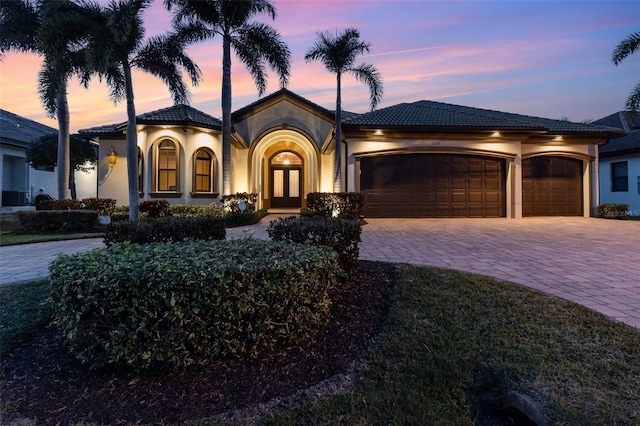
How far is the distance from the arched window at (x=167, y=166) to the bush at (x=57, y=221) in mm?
3990

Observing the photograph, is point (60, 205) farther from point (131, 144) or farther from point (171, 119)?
point (171, 119)

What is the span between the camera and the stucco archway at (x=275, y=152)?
16.5 meters

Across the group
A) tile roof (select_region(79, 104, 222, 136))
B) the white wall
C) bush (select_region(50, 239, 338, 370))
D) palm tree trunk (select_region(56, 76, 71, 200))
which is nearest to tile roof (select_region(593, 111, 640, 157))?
the white wall

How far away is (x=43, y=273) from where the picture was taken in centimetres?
530

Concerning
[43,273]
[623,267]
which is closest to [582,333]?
[623,267]

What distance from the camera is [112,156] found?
15195 mm

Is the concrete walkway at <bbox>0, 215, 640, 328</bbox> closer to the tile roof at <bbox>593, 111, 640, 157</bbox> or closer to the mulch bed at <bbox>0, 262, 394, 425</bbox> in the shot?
the mulch bed at <bbox>0, 262, 394, 425</bbox>

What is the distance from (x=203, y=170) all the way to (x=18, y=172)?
11934mm

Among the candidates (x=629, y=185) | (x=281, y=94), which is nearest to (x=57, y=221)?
(x=281, y=94)

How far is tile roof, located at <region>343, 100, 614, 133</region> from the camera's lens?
13.9 meters

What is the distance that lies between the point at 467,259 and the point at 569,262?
1.62 meters

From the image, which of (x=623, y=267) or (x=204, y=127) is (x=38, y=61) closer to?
(x=204, y=127)

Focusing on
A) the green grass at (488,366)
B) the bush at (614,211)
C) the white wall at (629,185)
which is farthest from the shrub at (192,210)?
the white wall at (629,185)

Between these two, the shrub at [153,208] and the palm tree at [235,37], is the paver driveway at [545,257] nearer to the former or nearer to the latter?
the palm tree at [235,37]
